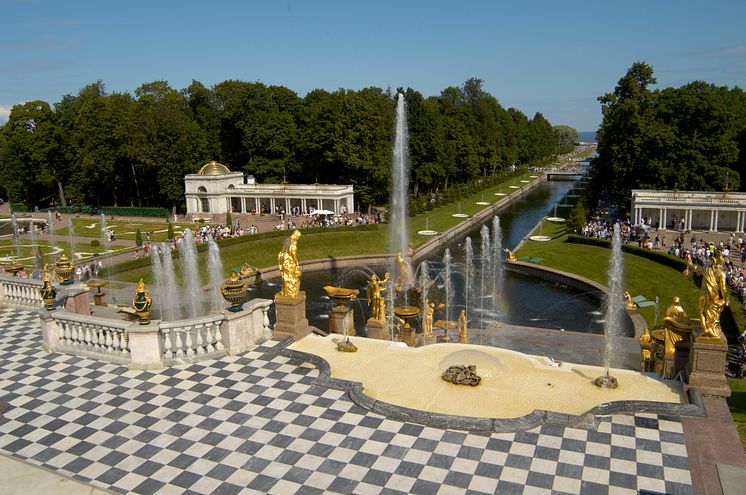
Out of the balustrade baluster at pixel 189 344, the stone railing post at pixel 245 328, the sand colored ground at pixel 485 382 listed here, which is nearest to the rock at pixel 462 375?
the sand colored ground at pixel 485 382

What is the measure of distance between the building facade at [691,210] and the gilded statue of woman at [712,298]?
48677 millimetres

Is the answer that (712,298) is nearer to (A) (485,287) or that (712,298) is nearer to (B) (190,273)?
(A) (485,287)

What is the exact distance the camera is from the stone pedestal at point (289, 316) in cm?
1806

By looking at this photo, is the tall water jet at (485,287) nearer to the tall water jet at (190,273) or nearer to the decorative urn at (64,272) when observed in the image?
the tall water jet at (190,273)

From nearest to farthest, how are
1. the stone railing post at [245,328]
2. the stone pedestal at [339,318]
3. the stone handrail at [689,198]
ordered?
1. the stone railing post at [245,328]
2. the stone pedestal at [339,318]
3. the stone handrail at [689,198]

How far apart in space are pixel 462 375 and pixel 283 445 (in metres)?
4.97

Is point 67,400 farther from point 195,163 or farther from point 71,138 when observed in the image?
point 71,138

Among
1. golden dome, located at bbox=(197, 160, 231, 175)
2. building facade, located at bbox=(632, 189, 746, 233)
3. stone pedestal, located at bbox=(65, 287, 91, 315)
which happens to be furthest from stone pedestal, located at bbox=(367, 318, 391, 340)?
golden dome, located at bbox=(197, 160, 231, 175)

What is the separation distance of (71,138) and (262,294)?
179ft

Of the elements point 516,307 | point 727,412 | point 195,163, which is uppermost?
point 195,163

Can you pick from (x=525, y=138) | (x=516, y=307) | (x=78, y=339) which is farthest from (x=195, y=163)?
(x=525, y=138)

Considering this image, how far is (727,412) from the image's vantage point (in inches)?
519

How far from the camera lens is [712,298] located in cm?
1401

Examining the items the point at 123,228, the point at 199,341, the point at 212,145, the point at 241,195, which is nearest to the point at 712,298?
the point at 199,341
